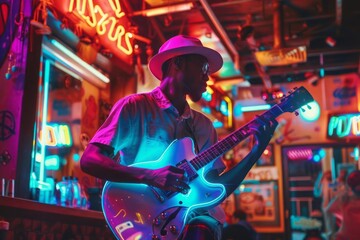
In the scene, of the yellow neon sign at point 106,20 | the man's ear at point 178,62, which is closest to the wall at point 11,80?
the yellow neon sign at point 106,20

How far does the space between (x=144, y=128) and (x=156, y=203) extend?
0.44 meters

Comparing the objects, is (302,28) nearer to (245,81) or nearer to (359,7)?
(359,7)

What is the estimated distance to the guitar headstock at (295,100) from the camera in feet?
9.84

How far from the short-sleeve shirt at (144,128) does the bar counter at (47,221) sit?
44.6 inches

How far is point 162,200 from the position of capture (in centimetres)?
252

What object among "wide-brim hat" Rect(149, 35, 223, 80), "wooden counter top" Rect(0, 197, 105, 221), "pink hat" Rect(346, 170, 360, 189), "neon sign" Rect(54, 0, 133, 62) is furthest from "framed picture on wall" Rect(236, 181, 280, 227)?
"wide-brim hat" Rect(149, 35, 223, 80)

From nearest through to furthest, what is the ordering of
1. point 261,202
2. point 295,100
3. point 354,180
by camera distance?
point 295,100, point 354,180, point 261,202

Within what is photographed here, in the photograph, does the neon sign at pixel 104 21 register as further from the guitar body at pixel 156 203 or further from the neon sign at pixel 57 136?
the guitar body at pixel 156 203

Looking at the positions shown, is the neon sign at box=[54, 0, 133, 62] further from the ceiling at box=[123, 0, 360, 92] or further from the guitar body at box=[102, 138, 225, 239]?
the guitar body at box=[102, 138, 225, 239]

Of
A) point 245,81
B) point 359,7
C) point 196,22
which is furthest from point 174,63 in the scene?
point 245,81

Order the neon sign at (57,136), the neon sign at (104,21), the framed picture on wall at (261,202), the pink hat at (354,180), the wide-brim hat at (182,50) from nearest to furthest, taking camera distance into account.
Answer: the wide-brim hat at (182,50) → the neon sign at (104,21) → the neon sign at (57,136) → the pink hat at (354,180) → the framed picture on wall at (261,202)

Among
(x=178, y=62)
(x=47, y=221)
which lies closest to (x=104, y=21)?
(x=47, y=221)

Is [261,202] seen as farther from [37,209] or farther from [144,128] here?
[144,128]

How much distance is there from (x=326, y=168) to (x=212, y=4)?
8.13 m
